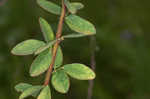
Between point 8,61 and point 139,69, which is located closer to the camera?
point 8,61

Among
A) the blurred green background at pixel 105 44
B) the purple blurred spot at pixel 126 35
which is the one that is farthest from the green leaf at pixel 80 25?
the purple blurred spot at pixel 126 35

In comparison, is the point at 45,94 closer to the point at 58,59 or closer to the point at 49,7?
the point at 58,59

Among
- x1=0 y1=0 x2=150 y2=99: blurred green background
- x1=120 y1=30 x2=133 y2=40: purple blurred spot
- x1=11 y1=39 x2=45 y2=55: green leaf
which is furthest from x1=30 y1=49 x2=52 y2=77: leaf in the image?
x1=120 y1=30 x2=133 y2=40: purple blurred spot

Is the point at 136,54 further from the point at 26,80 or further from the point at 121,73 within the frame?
the point at 26,80

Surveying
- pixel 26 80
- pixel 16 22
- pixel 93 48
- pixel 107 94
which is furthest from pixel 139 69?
pixel 16 22

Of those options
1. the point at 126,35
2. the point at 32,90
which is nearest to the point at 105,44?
the point at 126,35

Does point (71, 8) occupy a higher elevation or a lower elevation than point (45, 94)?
higher
